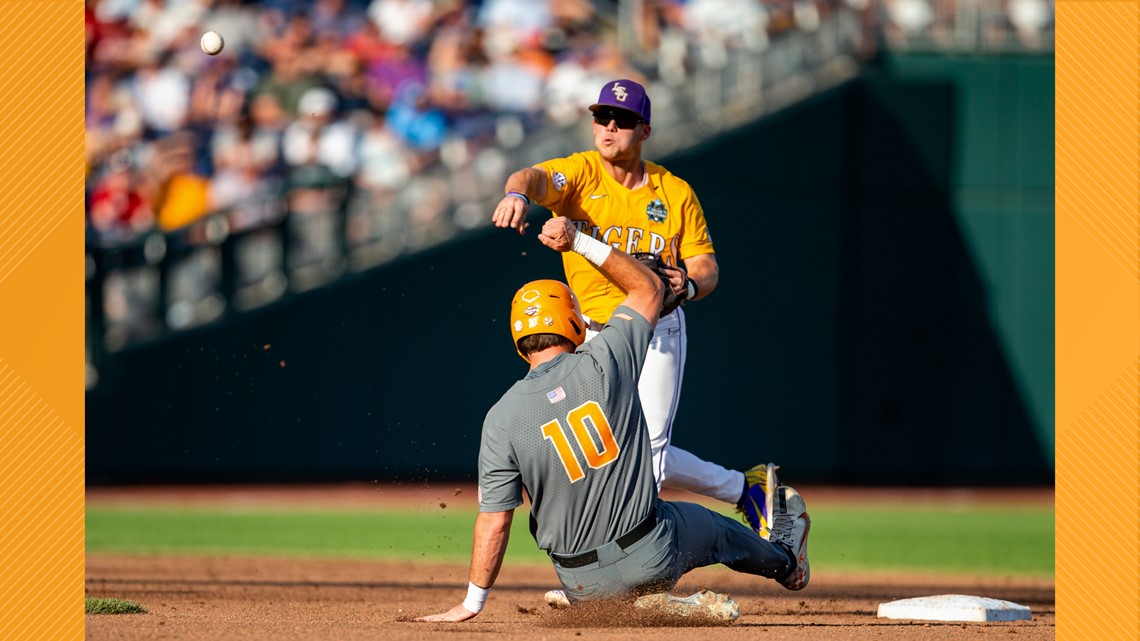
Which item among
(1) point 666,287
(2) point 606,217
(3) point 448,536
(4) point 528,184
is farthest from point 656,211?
(3) point 448,536

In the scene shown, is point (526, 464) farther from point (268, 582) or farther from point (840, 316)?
point (840, 316)

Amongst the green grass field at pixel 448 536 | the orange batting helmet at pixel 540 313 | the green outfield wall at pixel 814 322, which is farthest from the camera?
Result: the green outfield wall at pixel 814 322

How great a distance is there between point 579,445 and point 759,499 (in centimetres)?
144

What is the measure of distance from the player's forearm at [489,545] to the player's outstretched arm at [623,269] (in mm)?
861

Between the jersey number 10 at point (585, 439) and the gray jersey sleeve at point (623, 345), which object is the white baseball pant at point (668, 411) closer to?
the gray jersey sleeve at point (623, 345)

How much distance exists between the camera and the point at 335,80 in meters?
13.8

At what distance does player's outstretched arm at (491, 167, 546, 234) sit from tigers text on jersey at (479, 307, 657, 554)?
514 mm

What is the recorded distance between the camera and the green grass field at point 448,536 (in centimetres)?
1006

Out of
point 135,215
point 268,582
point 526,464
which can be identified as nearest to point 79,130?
point 526,464

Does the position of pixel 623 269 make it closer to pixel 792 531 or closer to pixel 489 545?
pixel 489 545

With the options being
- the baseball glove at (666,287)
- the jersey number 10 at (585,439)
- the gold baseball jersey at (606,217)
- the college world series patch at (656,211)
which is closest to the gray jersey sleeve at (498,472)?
the jersey number 10 at (585,439)

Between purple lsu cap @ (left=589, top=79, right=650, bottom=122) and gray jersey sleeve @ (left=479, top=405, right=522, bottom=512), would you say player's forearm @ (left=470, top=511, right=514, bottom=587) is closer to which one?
gray jersey sleeve @ (left=479, top=405, right=522, bottom=512)

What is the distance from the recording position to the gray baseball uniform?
4.97m

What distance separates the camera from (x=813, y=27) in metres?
14.9
